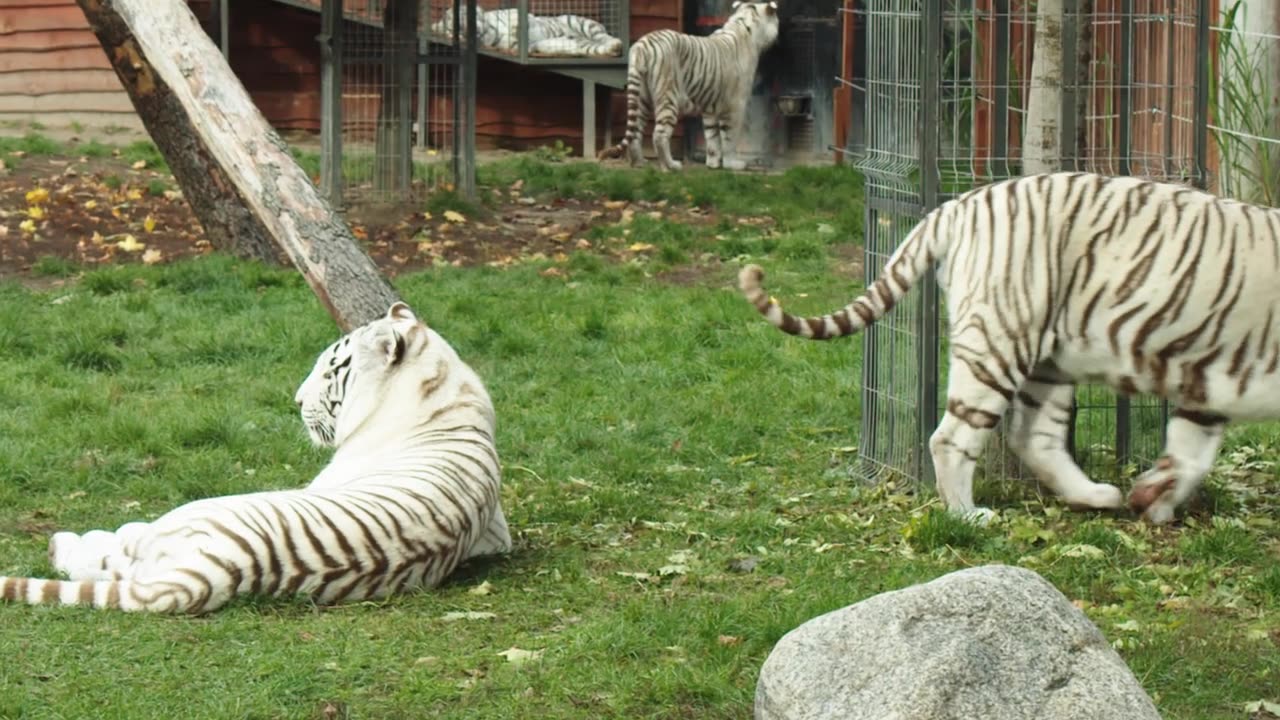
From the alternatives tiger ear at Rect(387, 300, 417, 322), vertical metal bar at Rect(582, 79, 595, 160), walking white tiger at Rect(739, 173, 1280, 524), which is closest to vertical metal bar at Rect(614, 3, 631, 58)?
vertical metal bar at Rect(582, 79, 595, 160)

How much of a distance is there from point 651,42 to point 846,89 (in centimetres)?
195

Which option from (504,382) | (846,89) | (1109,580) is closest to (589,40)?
(846,89)

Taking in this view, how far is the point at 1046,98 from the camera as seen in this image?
6695 mm

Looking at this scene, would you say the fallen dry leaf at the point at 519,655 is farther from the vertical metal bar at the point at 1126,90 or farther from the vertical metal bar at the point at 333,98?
the vertical metal bar at the point at 333,98

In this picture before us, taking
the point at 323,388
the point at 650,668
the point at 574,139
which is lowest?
the point at 650,668

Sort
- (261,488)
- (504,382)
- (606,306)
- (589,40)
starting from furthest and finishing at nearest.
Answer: (589,40) → (606,306) → (504,382) → (261,488)

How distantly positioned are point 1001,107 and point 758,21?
35.8 feet

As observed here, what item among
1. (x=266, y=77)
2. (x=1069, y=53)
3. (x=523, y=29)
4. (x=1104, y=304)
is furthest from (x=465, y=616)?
(x=266, y=77)

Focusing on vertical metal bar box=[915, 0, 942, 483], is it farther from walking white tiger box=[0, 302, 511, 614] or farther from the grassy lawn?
walking white tiger box=[0, 302, 511, 614]

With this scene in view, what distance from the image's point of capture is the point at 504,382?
881 cm

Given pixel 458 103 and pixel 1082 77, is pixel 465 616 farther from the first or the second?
pixel 458 103

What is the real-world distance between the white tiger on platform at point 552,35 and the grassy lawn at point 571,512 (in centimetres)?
647

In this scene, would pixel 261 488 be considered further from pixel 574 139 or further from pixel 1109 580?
pixel 574 139

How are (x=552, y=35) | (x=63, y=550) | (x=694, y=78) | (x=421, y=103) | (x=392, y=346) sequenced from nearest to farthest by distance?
(x=63, y=550) → (x=392, y=346) → (x=421, y=103) → (x=694, y=78) → (x=552, y=35)
